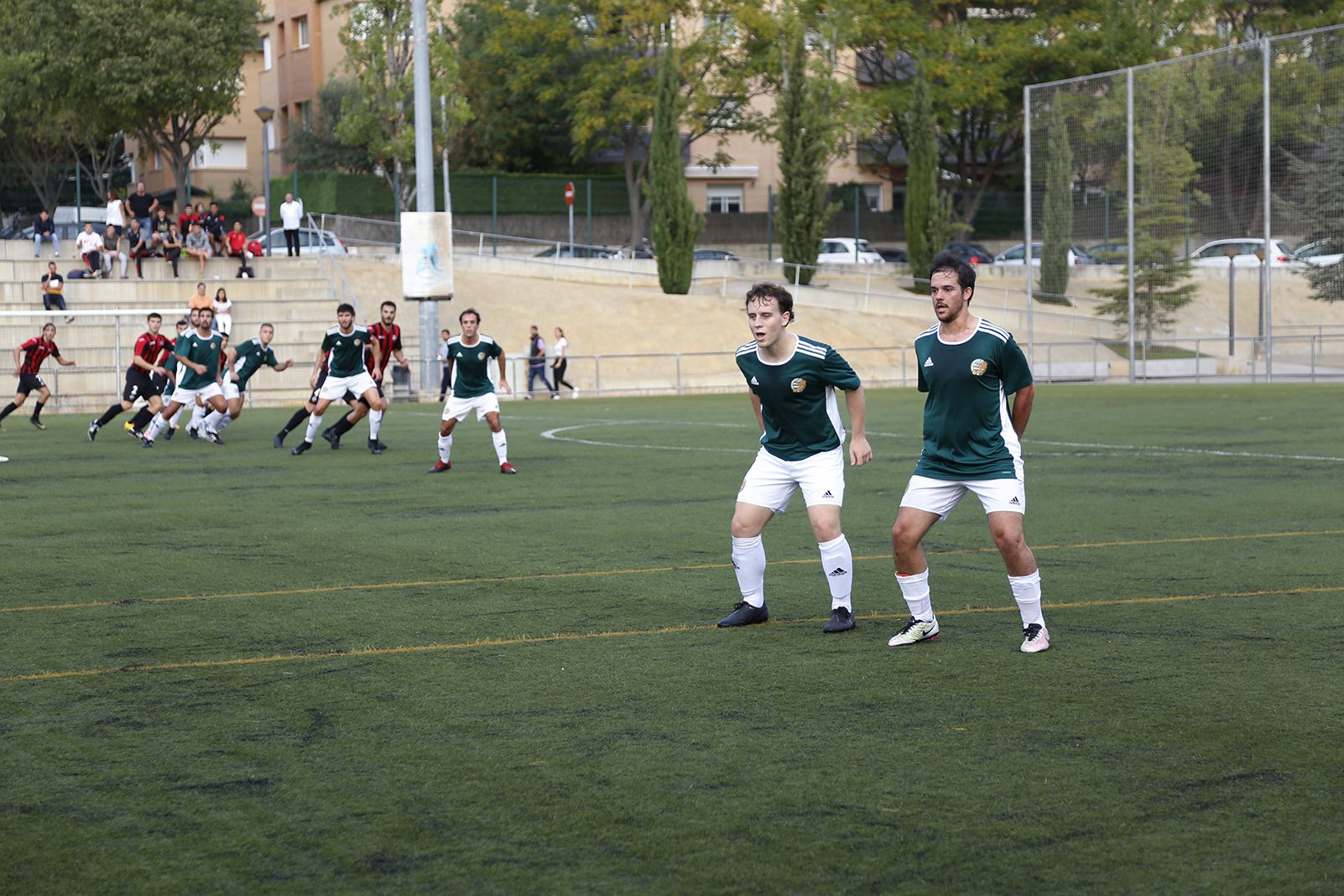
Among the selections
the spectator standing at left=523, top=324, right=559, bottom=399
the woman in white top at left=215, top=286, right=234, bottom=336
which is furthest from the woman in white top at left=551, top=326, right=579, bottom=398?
the woman in white top at left=215, top=286, right=234, bottom=336

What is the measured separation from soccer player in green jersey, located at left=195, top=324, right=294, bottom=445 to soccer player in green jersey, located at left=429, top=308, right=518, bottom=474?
398 cm

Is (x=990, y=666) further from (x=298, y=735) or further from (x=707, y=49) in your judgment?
(x=707, y=49)

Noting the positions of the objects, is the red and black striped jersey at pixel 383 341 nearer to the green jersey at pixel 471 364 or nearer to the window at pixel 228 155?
the green jersey at pixel 471 364

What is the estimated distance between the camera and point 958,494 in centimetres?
770

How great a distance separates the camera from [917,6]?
6228 centimetres

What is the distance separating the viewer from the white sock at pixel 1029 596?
7.65m

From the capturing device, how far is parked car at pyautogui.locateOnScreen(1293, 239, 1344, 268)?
1384 inches

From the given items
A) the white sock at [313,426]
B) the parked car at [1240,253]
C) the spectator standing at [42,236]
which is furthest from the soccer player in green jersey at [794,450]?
the spectator standing at [42,236]

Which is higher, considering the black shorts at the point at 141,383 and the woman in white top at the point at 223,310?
Result: the woman in white top at the point at 223,310

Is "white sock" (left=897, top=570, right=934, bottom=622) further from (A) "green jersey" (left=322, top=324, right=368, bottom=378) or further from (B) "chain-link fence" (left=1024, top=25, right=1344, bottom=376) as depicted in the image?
(B) "chain-link fence" (left=1024, top=25, right=1344, bottom=376)

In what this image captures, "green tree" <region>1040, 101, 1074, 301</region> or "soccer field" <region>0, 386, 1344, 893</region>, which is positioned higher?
"green tree" <region>1040, 101, 1074, 301</region>

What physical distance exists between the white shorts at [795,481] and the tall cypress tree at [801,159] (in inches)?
1597

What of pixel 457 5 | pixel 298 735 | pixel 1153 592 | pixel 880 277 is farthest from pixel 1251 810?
pixel 457 5

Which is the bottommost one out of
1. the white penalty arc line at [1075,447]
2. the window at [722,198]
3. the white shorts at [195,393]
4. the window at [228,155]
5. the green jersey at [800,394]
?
the white penalty arc line at [1075,447]
